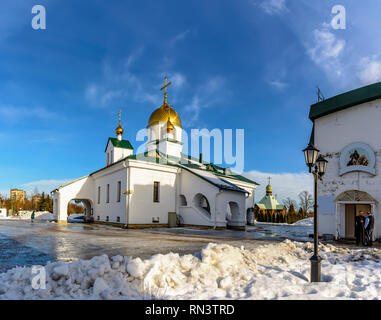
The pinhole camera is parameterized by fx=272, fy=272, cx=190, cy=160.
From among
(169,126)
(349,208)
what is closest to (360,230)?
(349,208)

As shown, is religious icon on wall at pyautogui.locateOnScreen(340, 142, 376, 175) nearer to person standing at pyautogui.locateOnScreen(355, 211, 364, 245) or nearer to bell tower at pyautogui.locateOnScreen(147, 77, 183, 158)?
person standing at pyautogui.locateOnScreen(355, 211, 364, 245)

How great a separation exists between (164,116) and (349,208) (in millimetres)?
21235

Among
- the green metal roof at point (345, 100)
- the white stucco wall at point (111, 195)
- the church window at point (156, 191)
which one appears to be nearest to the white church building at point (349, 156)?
the green metal roof at point (345, 100)

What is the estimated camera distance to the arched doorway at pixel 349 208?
12492mm

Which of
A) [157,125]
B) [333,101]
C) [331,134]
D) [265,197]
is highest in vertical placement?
[157,125]

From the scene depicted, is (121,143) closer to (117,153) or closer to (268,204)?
(117,153)

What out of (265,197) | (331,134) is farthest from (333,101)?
(265,197)

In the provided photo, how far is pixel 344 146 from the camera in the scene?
1346 centimetres

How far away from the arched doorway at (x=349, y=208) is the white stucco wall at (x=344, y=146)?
11 cm

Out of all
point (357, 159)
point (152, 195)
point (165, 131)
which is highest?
point (165, 131)

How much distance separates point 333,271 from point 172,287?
4281mm

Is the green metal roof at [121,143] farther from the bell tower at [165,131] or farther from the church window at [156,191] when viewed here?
the church window at [156,191]
